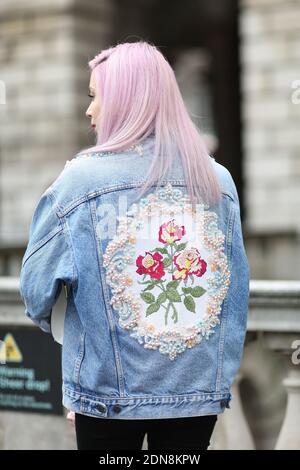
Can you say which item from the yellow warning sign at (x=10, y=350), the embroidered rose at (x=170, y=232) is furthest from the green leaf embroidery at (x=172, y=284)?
the yellow warning sign at (x=10, y=350)

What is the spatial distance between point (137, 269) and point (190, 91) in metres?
14.1

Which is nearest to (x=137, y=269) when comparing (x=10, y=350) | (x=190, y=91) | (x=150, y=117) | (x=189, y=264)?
(x=189, y=264)

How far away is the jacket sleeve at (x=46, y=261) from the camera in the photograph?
2.71 m

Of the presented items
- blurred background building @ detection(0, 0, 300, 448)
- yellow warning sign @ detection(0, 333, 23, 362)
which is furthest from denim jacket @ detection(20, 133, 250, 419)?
blurred background building @ detection(0, 0, 300, 448)

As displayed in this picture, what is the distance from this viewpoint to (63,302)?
2834 millimetres

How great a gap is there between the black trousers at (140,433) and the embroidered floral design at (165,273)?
196mm

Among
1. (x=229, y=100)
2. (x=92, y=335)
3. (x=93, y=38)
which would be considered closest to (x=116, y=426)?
(x=92, y=335)

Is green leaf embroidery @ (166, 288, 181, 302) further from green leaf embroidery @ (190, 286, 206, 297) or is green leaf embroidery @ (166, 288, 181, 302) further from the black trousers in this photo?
the black trousers

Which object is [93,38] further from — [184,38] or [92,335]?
[92,335]

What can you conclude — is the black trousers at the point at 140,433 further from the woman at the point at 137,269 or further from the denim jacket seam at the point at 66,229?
the denim jacket seam at the point at 66,229

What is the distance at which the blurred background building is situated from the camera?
39.1ft

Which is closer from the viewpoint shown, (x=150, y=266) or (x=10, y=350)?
(x=150, y=266)

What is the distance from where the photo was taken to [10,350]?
14.4ft

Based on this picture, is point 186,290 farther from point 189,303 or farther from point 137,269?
point 137,269
